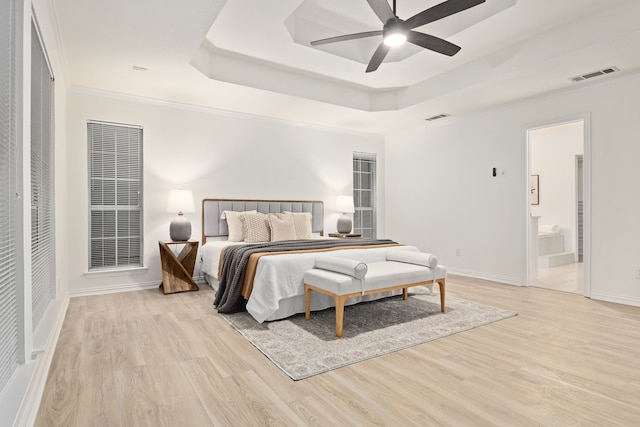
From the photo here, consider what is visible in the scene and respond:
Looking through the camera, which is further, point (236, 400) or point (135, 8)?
point (135, 8)

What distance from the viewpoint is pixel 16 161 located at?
178 cm

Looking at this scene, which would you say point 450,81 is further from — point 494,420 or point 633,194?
point 494,420

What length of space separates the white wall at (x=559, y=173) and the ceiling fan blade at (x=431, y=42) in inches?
190

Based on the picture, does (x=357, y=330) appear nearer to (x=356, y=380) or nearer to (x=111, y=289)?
(x=356, y=380)

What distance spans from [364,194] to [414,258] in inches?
136

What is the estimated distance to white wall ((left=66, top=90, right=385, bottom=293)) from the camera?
439cm

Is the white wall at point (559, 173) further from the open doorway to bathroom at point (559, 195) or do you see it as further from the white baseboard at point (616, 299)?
the white baseboard at point (616, 299)

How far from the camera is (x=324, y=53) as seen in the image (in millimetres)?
4180

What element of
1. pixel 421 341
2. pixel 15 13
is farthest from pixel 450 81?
pixel 15 13

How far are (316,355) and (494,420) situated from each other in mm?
1176

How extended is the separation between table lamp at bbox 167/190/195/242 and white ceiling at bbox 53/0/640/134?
51.2 inches

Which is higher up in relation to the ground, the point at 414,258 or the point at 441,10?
the point at 441,10

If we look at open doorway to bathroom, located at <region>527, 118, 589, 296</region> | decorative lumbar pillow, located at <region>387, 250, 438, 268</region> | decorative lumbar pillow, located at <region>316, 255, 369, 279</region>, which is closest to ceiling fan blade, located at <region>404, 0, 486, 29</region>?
decorative lumbar pillow, located at <region>316, 255, 369, 279</region>

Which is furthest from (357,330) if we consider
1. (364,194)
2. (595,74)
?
(364,194)
